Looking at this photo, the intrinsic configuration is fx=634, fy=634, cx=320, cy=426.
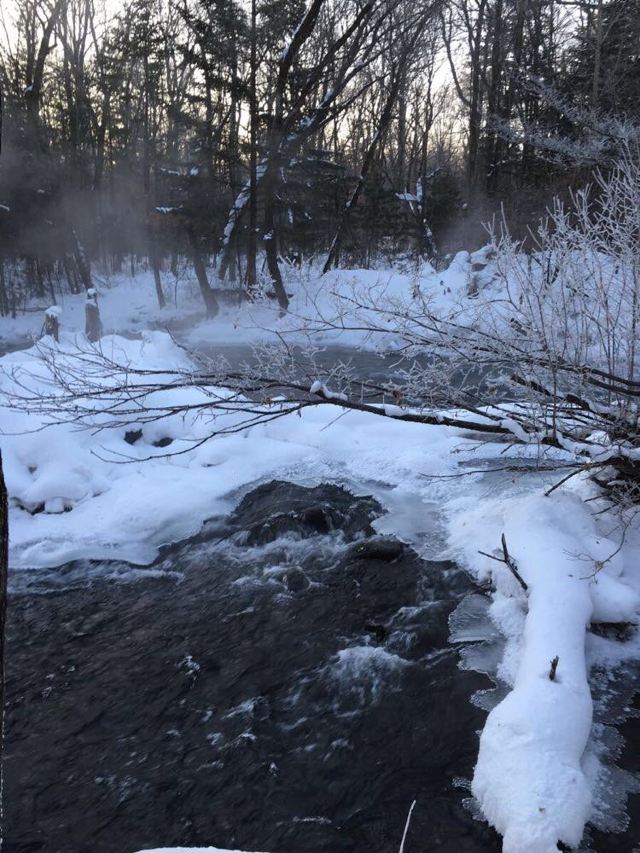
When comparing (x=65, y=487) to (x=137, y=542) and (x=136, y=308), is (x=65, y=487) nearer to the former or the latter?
(x=137, y=542)

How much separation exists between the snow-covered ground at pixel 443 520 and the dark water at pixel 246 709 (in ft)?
1.21

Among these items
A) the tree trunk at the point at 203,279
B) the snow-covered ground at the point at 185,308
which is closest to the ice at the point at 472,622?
the snow-covered ground at the point at 185,308

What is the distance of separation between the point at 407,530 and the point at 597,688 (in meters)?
2.81

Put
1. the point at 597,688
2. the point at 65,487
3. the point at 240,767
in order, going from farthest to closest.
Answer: the point at 65,487 → the point at 597,688 → the point at 240,767

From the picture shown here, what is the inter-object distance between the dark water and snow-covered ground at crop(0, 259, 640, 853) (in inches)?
14.5

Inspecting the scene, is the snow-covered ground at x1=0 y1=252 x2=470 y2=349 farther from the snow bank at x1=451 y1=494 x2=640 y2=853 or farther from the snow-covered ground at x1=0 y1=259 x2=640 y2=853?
the snow bank at x1=451 y1=494 x2=640 y2=853

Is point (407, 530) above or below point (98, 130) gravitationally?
below

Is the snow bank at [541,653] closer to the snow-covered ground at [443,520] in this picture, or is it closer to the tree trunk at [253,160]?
the snow-covered ground at [443,520]

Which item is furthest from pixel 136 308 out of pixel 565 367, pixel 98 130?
pixel 565 367

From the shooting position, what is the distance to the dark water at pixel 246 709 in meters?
3.50

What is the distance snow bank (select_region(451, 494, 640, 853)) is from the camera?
3.25 m

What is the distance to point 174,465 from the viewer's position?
853 centimetres

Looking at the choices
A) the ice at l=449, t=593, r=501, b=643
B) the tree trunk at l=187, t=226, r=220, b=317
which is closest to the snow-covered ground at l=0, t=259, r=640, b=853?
the ice at l=449, t=593, r=501, b=643

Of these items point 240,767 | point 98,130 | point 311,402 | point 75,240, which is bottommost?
point 240,767
